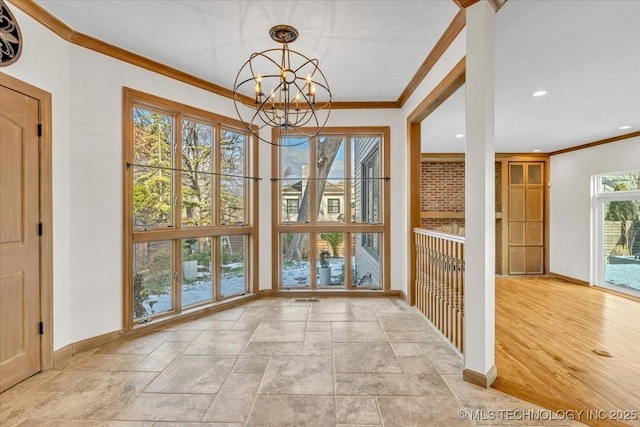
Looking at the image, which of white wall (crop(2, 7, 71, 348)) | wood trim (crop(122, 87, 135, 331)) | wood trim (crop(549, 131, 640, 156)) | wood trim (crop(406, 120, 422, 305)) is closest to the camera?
white wall (crop(2, 7, 71, 348))

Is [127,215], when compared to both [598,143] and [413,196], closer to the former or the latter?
[413,196]

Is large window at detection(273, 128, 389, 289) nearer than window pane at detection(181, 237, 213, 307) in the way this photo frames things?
No

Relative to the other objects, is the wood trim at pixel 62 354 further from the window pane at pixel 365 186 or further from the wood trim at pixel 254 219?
the window pane at pixel 365 186

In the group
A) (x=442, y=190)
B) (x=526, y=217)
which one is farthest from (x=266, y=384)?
(x=526, y=217)

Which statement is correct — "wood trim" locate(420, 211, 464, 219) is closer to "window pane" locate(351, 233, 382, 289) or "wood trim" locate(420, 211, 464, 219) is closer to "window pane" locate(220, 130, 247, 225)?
"window pane" locate(351, 233, 382, 289)

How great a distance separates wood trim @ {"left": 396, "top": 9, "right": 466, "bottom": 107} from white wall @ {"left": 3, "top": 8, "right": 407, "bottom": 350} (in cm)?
296

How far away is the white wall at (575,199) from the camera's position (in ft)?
17.8

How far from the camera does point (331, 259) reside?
15.0ft

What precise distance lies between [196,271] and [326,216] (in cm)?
198

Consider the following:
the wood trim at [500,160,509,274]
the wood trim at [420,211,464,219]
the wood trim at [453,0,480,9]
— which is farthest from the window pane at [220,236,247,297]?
the wood trim at [500,160,509,274]

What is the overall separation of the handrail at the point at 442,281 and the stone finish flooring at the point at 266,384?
0.63 ft

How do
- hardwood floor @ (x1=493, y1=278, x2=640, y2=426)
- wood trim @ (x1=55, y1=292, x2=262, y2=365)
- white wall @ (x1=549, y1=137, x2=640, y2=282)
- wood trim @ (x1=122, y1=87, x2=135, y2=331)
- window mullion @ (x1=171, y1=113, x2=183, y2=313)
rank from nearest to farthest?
1. hardwood floor @ (x1=493, y1=278, x2=640, y2=426)
2. wood trim @ (x1=55, y1=292, x2=262, y2=365)
3. wood trim @ (x1=122, y1=87, x2=135, y2=331)
4. window mullion @ (x1=171, y1=113, x2=183, y2=313)
5. white wall @ (x1=549, y1=137, x2=640, y2=282)

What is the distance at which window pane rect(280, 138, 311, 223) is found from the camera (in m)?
4.54

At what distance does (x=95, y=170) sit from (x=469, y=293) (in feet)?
11.3
